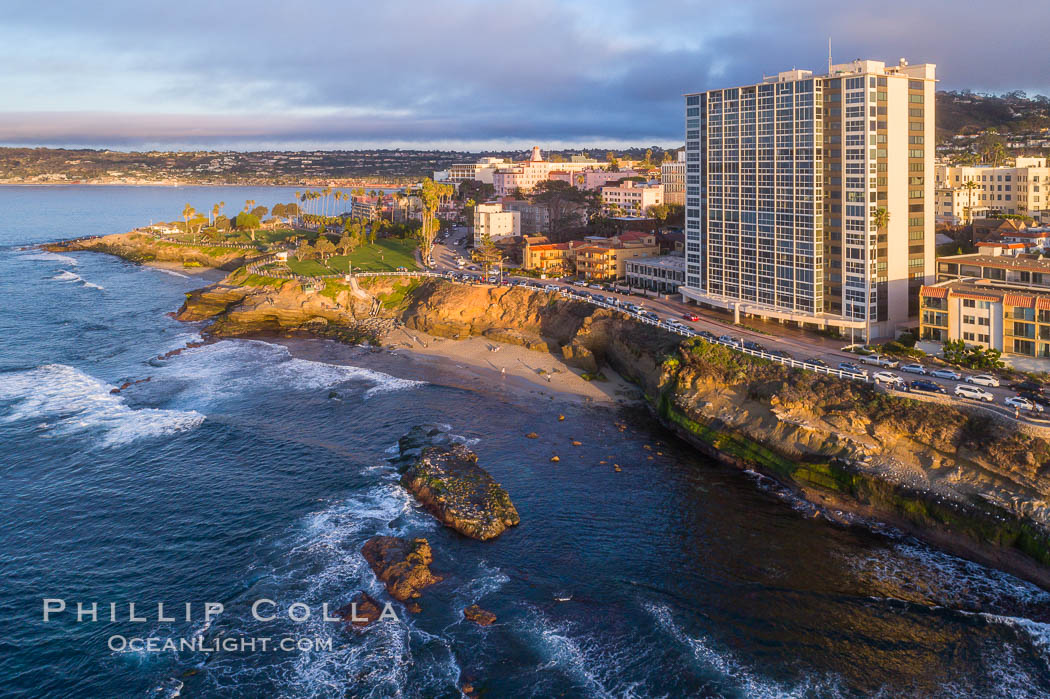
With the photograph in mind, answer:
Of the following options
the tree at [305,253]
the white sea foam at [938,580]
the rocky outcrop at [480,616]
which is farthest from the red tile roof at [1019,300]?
the tree at [305,253]

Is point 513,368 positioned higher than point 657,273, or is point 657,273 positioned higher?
point 657,273

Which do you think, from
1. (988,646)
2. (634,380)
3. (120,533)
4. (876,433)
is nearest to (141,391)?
(120,533)

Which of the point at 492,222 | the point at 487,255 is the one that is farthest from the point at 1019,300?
the point at 492,222

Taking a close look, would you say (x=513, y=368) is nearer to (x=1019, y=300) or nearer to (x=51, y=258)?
(x=1019, y=300)

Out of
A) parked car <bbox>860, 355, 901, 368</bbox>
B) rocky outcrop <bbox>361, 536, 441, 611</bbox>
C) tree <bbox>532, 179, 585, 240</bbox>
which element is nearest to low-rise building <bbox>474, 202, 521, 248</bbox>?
tree <bbox>532, 179, 585, 240</bbox>

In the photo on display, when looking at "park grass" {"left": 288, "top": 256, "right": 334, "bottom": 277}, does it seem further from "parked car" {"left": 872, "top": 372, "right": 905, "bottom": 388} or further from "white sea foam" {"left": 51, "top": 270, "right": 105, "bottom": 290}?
"parked car" {"left": 872, "top": 372, "right": 905, "bottom": 388}

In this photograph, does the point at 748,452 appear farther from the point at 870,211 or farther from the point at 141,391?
the point at 141,391

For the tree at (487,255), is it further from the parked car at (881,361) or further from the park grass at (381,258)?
the parked car at (881,361)

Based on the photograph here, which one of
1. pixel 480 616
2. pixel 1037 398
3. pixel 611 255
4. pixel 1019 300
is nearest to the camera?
pixel 480 616
